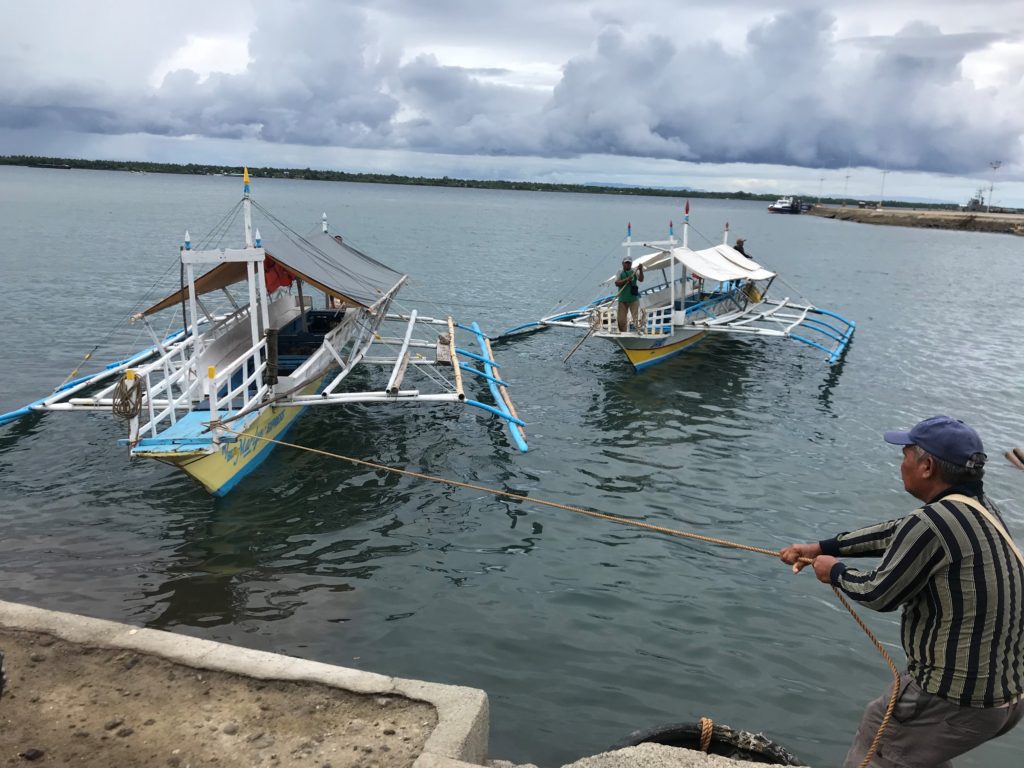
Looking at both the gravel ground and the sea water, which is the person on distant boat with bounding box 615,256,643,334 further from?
the gravel ground

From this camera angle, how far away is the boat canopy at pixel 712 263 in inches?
798

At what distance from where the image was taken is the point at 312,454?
12953mm

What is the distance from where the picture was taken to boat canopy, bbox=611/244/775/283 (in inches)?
798

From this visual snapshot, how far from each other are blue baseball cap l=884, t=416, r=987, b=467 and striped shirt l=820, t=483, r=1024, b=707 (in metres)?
0.16

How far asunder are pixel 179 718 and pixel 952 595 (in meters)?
4.80

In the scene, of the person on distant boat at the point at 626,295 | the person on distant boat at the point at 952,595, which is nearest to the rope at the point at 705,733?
the person on distant boat at the point at 952,595

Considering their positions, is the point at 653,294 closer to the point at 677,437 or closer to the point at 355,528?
the point at 677,437

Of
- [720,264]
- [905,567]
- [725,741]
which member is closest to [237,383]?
[725,741]

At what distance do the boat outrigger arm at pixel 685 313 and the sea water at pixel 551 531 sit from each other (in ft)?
3.04

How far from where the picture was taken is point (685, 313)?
21.2 m

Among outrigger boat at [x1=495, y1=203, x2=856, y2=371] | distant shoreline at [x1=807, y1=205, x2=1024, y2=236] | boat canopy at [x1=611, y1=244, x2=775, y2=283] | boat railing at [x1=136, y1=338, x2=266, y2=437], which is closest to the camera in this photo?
boat railing at [x1=136, y1=338, x2=266, y2=437]

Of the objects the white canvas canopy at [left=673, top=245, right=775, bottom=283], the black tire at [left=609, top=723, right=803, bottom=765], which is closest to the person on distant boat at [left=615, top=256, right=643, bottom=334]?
the white canvas canopy at [left=673, top=245, right=775, bottom=283]

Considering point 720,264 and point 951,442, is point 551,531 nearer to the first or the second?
point 951,442

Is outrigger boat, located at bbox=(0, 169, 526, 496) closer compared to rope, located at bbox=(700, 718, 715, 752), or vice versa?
rope, located at bbox=(700, 718, 715, 752)
